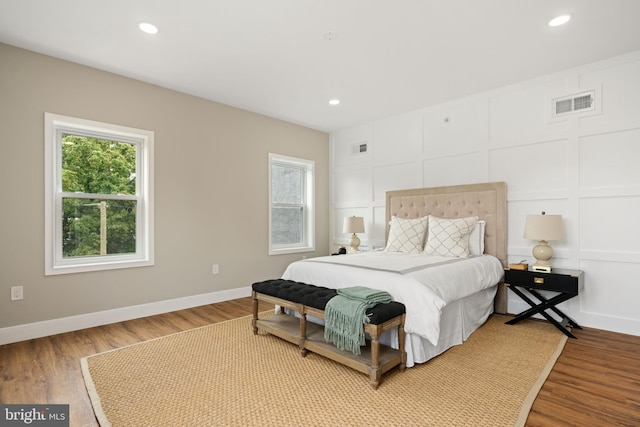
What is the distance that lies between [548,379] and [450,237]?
1.69m

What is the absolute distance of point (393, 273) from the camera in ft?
8.72

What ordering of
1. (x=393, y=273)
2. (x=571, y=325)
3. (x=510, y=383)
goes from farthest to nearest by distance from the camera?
(x=571, y=325) → (x=393, y=273) → (x=510, y=383)

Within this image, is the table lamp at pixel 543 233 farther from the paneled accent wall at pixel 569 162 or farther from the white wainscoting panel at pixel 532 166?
the white wainscoting panel at pixel 532 166

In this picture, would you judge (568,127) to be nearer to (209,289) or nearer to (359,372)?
(359,372)

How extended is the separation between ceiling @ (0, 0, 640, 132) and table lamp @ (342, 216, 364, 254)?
191 centimetres

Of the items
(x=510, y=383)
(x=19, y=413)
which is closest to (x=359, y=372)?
(x=510, y=383)

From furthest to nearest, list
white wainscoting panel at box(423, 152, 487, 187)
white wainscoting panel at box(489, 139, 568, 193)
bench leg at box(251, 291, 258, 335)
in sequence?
white wainscoting panel at box(423, 152, 487, 187), white wainscoting panel at box(489, 139, 568, 193), bench leg at box(251, 291, 258, 335)

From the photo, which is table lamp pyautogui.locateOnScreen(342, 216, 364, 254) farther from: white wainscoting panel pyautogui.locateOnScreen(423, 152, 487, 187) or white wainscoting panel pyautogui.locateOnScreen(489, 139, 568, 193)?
white wainscoting panel pyautogui.locateOnScreen(489, 139, 568, 193)

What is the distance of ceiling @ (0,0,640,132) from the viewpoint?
2479 mm

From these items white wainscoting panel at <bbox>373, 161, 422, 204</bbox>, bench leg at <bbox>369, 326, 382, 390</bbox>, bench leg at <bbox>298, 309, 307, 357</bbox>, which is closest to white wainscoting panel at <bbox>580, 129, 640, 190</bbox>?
white wainscoting panel at <bbox>373, 161, 422, 204</bbox>

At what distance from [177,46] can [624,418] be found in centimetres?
422

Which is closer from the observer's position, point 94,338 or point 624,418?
point 624,418

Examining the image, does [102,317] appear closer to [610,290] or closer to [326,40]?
[326,40]

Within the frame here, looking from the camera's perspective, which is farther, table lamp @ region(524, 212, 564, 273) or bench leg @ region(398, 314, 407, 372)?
table lamp @ region(524, 212, 564, 273)
